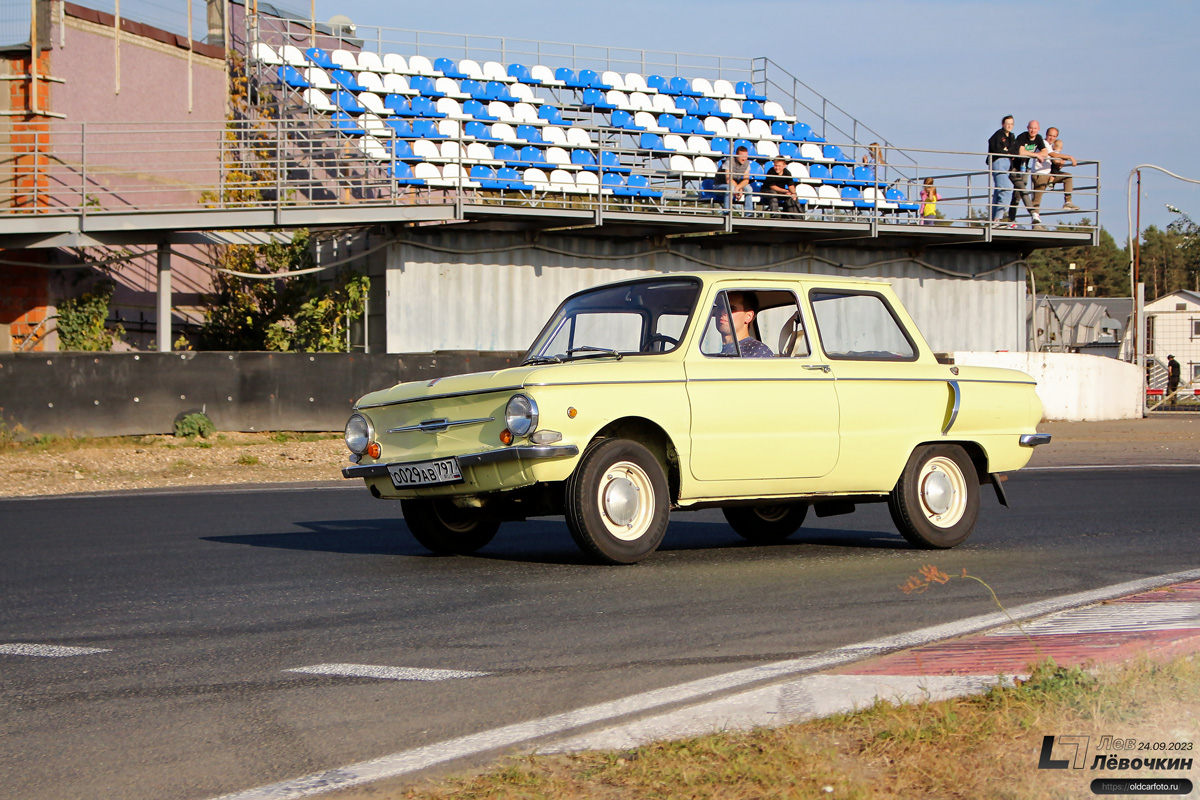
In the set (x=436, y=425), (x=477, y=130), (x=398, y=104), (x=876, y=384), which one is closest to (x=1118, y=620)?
(x=876, y=384)

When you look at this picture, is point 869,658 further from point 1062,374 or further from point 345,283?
point 1062,374

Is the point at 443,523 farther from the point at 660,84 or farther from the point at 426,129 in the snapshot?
the point at 660,84

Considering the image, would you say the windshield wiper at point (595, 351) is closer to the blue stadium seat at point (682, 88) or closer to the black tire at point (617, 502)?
the black tire at point (617, 502)

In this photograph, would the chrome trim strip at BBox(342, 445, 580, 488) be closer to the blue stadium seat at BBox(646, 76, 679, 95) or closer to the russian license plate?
the russian license plate

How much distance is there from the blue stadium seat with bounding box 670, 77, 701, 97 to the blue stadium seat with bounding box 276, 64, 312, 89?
948cm

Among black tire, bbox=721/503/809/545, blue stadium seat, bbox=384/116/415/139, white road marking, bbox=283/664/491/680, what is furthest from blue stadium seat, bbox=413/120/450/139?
white road marking, bbox=283/664/491/680

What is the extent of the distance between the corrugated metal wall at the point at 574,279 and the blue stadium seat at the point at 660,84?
19.1 feet

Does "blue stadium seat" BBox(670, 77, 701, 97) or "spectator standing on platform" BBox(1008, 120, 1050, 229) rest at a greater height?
"blue stadium seat" BBox(670, 77, 701, 97)

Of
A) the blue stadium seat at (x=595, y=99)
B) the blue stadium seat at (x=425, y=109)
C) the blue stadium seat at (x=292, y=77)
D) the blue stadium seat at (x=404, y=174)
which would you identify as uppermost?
the blue stadium seat at (x=595, y=99)

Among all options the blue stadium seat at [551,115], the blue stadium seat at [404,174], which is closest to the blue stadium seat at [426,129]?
the blue stadium seat at [404,174]

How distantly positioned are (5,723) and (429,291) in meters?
21.5

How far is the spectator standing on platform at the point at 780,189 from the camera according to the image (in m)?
27.9

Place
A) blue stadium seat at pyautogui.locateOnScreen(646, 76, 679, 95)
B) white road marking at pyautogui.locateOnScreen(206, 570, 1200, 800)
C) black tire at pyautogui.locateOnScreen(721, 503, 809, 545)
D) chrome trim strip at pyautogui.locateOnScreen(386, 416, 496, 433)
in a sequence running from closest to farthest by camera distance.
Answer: white road marking at pyautogui.locateOnScreen(206, 570, 1200, 800), chrome trim strip at pyautogui.locateOnScreen(386, 416, 496, 433), black tire at pyautogui.locateOnScreen(721, 503, 809, 545), blue stadium seat at pyautogui.locateOnScreen(646, 76, 679, 95)

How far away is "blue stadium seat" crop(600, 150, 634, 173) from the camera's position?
85.5 ft
